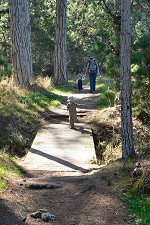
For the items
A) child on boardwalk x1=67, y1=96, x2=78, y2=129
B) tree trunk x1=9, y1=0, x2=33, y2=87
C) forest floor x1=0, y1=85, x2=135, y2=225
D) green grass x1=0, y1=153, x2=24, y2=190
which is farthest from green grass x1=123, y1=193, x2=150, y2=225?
tree trunk x1=9, y1=0, x2=33, y2=87

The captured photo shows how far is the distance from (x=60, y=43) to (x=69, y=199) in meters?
18.6

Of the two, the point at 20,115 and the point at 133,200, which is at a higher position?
the point at 20,115

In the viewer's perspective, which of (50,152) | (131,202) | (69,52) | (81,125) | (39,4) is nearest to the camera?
(131,202)

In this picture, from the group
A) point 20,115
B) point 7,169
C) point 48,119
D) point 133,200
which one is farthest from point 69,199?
point 48,119

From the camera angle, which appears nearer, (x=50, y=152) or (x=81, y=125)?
(x=50, y=152)

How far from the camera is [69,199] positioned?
7.16 metres

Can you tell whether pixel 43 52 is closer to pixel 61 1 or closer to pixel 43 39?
pixel 43 39

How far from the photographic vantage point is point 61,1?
24.5 m

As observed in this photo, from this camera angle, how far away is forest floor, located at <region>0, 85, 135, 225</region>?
6062 mm

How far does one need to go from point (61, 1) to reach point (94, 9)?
12.6m

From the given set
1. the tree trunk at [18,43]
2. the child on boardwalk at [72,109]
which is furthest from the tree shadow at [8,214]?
the tree trunk at [18,43]

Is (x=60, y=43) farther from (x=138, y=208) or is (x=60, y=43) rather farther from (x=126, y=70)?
(x=138, y=208)

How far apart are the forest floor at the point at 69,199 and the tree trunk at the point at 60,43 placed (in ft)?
52.9

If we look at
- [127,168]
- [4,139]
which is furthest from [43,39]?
[127,168]
